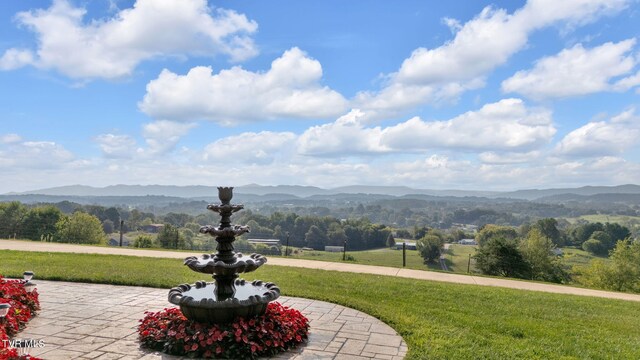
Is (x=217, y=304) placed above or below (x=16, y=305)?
above

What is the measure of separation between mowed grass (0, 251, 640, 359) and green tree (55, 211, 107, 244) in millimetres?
17598

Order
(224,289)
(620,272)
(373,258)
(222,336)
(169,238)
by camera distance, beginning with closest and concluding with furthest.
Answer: (222,336) → (224,289) → (169,238) → (620,272) → (373,258)

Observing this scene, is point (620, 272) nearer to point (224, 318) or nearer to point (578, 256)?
point (578, 256)

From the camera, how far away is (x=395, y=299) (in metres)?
8.32

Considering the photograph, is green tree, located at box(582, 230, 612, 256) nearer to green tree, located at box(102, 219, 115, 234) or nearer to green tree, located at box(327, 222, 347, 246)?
green tree, located at box(327, 222, 347, 246)

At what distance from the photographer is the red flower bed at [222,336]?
4.92m

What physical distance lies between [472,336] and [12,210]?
3099 cm

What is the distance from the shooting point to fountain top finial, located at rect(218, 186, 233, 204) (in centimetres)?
551

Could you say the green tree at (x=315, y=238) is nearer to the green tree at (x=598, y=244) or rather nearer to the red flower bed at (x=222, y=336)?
the red flower bed at (x=222, y=336)

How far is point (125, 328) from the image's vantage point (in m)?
5.83

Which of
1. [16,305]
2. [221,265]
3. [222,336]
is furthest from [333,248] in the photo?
[222,336]

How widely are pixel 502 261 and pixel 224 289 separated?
650 inches

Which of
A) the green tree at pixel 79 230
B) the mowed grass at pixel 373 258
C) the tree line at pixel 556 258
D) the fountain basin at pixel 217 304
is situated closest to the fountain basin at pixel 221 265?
the fountain basin at pixel 217 304

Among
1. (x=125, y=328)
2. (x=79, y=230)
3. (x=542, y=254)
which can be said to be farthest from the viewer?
(x=542, y=254)
